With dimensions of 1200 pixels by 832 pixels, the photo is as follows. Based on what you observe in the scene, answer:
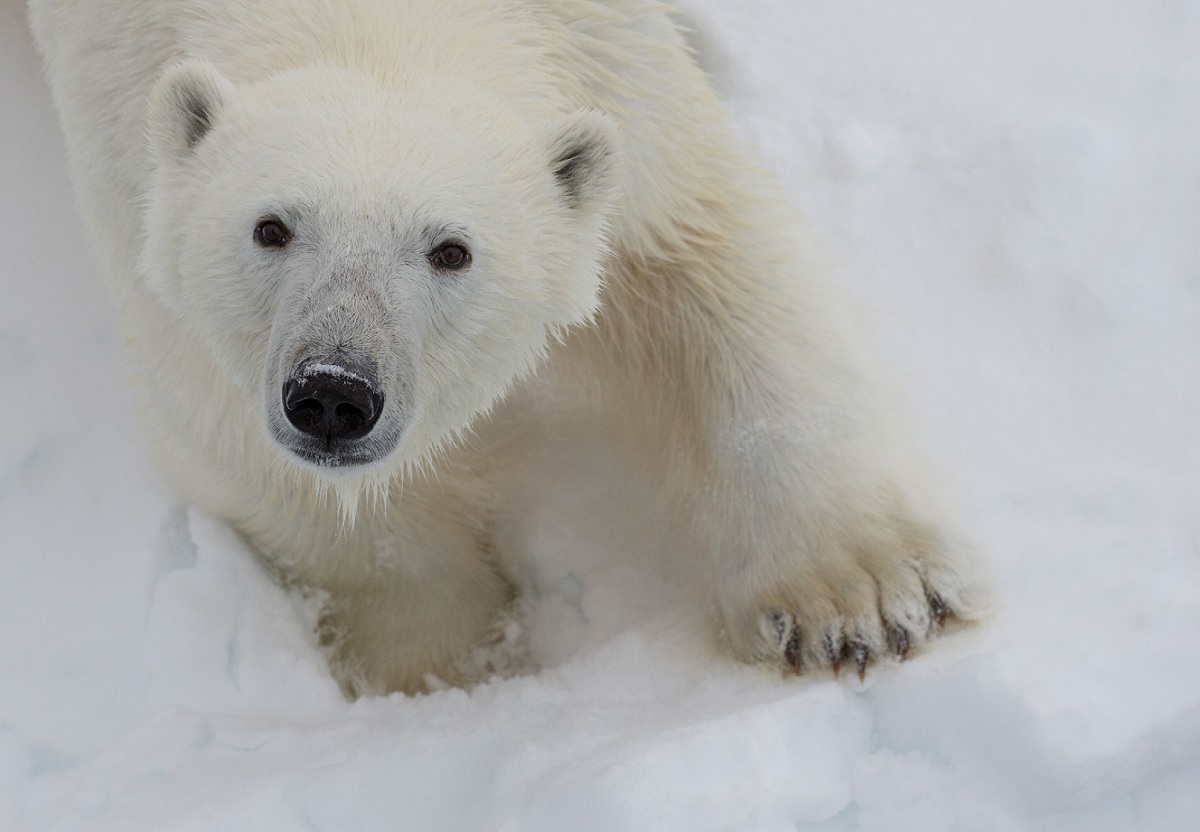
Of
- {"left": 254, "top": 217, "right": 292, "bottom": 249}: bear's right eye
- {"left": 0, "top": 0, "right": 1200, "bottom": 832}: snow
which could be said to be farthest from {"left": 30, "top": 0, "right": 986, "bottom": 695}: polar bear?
{"left": 0, "top": 0, "right": 1200, "bottom": 832}: snow

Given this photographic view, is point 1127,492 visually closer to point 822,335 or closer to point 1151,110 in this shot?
point 822,335

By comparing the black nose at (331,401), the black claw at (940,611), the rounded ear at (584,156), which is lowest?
the black claw at (940,611)

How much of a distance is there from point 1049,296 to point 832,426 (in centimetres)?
65

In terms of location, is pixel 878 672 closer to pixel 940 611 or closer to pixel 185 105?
pixel 940 611

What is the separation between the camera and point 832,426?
8.10 ft

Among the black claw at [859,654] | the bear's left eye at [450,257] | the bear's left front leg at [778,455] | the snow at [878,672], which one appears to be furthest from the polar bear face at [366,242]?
the black claw at [859,654]

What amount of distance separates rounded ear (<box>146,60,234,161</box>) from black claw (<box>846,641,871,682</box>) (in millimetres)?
1340

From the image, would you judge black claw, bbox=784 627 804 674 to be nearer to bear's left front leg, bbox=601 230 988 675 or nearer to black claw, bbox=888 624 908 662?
bear's left front leg, bbox=601 230 988 675

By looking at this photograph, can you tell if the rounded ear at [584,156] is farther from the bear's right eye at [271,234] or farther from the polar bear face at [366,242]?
the bear's right eye at [271,234]

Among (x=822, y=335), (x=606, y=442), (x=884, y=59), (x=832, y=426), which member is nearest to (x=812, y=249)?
(x=822, y=335)

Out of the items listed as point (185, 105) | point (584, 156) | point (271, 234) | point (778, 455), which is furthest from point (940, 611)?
→ point (185, 105)

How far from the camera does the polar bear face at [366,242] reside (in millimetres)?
1788

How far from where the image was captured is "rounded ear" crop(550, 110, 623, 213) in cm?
199

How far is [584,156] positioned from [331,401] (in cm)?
58
